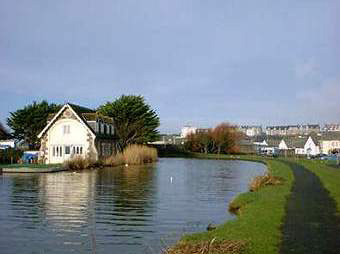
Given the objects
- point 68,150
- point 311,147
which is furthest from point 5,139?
point 311,147

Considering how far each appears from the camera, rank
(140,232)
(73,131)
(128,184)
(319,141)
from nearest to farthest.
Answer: (140,232)
(128,184)
(73,131)
(319,141)

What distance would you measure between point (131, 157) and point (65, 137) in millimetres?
8234

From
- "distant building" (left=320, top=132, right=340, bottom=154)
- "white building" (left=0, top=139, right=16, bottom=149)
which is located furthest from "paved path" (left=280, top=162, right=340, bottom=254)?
"distant building" (left=320, top=132, right=340, bottom=154)

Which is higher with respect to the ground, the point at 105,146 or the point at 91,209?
the point at 105,146

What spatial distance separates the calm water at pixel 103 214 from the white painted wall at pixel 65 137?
2175 centimetres

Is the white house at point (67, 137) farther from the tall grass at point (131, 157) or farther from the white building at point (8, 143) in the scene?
the white building at point (8, 143)

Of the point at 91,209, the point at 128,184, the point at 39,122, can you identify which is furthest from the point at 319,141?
the point at 91,209

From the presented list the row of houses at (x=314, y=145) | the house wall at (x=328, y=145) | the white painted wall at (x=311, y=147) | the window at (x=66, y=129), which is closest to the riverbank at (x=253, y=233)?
the window at (x=66, y=129)

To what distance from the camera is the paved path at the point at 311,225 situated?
11.1m

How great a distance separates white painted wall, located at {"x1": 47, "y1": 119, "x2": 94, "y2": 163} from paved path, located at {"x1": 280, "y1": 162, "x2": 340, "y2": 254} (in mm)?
35313

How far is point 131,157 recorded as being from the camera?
187 ft

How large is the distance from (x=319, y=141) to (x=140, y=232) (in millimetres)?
127618

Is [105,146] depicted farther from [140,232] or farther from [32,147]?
[140,232]

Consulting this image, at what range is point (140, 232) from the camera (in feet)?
50.4
